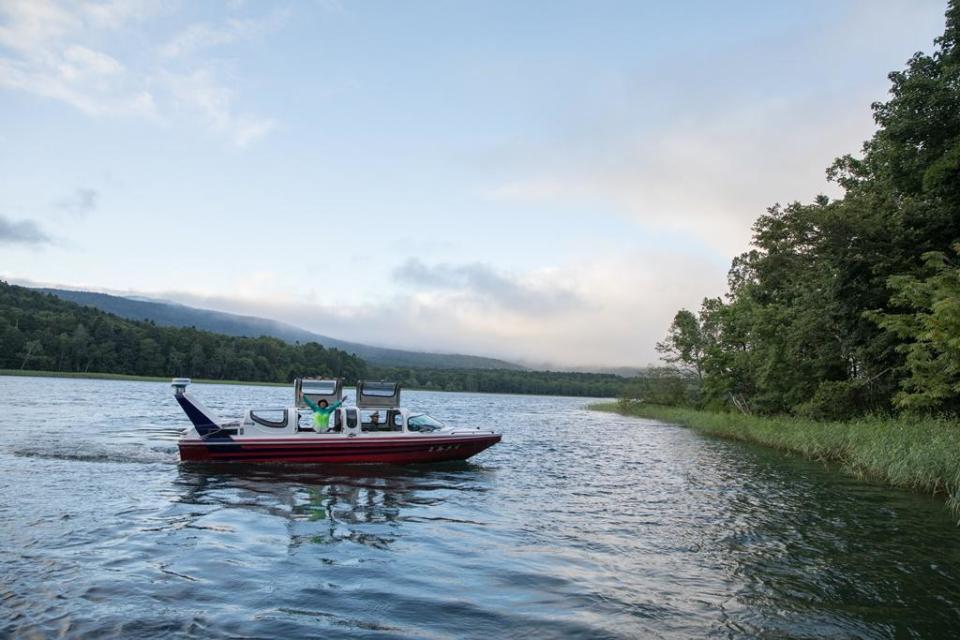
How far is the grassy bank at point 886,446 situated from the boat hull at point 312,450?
15.6 m

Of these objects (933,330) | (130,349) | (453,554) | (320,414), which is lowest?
(453,554)

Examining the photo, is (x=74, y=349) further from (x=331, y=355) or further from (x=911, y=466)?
(x=911, y=466)

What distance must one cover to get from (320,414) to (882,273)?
26281mm

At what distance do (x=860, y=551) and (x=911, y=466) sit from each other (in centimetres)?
970

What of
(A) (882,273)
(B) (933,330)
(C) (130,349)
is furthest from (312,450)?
(C) (130,349)

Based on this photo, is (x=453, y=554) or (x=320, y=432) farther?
(x=320, y=432)

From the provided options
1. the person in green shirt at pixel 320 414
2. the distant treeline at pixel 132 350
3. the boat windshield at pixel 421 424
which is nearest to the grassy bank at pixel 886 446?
the boat windshield at pixel 421 424

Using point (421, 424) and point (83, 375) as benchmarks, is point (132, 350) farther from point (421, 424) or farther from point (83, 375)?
point (421, 424)

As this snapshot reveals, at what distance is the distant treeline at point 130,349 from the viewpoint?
11488 cm

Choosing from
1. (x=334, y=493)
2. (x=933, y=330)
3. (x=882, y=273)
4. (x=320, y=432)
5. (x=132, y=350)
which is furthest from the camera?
(x=132, y=350)

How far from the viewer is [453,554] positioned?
1195cm

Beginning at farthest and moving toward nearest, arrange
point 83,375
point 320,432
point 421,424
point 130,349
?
point 130,349
point 83,375
point 421,424
point 320,432

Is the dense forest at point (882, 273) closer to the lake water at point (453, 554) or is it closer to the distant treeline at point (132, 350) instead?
the lake water at point (453, 554)

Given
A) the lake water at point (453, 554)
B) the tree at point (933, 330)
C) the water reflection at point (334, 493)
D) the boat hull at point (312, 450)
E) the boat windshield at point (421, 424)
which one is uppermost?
the tree at point (933, 330)
